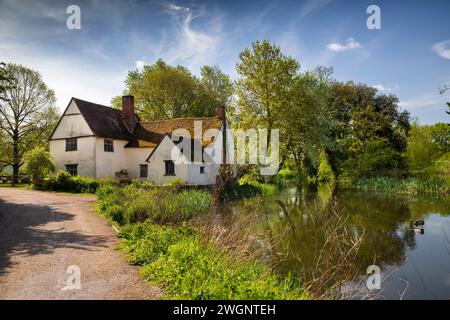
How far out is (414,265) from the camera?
31.9 feet

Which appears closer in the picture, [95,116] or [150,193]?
[150,193]

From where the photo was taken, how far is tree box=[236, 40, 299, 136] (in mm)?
26438

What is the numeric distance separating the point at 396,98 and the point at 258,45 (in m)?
22.0

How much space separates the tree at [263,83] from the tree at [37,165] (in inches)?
666

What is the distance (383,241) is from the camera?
12266 millimetres

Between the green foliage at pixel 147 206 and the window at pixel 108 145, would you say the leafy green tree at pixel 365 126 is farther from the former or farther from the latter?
the window at pixel 108 145

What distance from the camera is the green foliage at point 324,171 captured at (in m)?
39.7

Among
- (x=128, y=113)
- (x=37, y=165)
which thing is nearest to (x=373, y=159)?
(x=128, y=113)

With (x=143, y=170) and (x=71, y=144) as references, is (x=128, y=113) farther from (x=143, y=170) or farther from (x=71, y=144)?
(x=143, y=170)

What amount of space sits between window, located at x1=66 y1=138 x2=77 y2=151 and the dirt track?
1626 cm

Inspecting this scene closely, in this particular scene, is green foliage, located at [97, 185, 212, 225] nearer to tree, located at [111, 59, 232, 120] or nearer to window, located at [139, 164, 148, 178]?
window, located at [139, 164, 148, 178]

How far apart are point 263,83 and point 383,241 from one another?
58.2 feet
